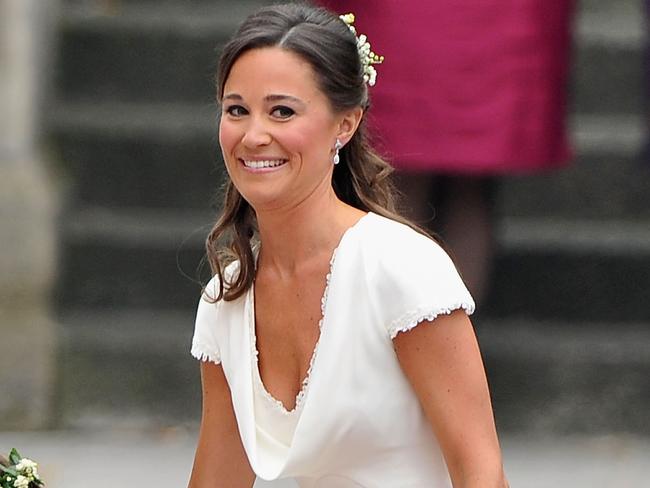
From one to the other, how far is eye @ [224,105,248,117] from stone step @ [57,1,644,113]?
2950 millimetres

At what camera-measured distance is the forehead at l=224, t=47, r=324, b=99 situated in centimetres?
262

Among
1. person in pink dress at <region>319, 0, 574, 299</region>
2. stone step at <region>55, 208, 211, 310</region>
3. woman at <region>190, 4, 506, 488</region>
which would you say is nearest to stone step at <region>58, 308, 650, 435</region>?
stone step at <region>55, 208, 211, 310</region>

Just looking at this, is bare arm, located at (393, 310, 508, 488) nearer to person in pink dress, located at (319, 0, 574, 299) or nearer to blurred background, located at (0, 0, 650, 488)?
person in pink dress, located at (319, 0, 574, 299)

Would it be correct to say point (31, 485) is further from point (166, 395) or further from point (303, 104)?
point (166, 395)

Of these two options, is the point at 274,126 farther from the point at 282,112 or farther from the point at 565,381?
the point at 565,381

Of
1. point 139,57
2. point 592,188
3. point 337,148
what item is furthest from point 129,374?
point 337,148

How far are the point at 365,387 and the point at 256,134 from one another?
42 cm

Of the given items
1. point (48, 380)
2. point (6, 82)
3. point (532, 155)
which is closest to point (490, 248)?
point (532, 155)

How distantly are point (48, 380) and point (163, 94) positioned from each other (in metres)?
1.15

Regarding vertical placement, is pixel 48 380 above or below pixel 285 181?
above

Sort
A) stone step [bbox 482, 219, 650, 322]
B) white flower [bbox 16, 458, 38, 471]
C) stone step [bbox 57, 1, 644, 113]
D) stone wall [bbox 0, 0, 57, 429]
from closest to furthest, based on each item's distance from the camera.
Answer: white flower [bbox 16, 458, 38, 471]
stone wall [bbox 0, 0, 57, 429]
stone step [bbox 482, 219, 650, 322]
stone step [bbox 57, 1, 644, 113]

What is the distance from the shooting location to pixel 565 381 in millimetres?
4941

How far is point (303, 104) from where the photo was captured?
8.63 ft

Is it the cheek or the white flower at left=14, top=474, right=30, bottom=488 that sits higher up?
the cheek
